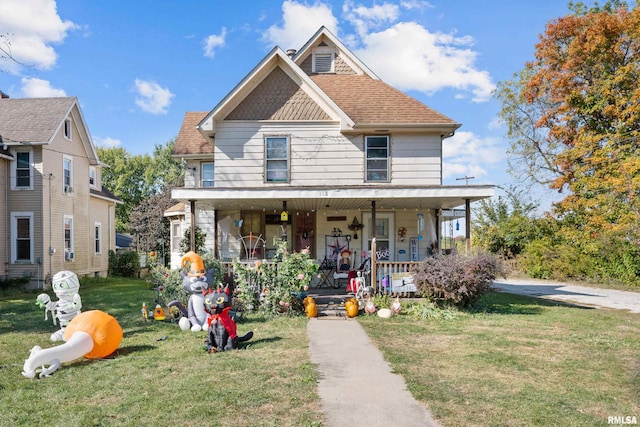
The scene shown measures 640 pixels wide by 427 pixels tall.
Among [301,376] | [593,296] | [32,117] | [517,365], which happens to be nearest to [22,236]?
[32,117]

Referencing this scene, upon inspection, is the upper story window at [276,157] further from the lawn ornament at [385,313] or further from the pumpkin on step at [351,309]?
the lawn ornament at [385,313]

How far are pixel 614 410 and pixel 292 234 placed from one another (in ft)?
36.7

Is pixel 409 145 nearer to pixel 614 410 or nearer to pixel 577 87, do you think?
pixel 614 410

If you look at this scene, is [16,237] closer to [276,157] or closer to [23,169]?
[23,169]

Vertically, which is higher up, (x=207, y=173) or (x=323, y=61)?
(x=323, y=61)

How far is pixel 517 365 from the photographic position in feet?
21.2

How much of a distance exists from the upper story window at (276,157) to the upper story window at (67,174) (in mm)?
11352

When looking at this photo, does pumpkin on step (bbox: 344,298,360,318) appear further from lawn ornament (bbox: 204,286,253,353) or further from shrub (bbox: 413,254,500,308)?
lawn ornament (bbox: 204,286,253,353)

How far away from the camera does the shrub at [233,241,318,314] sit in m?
10.4

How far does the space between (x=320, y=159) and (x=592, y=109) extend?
55.8 ft

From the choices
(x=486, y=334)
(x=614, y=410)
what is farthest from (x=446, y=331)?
(x=614, y=410)

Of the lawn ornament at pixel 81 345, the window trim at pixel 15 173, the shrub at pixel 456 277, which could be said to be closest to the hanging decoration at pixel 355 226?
the shrub at pixel 456 277

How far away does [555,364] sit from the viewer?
659 centimetres

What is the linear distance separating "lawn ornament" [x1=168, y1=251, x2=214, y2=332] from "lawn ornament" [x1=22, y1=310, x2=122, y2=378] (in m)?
1.90
